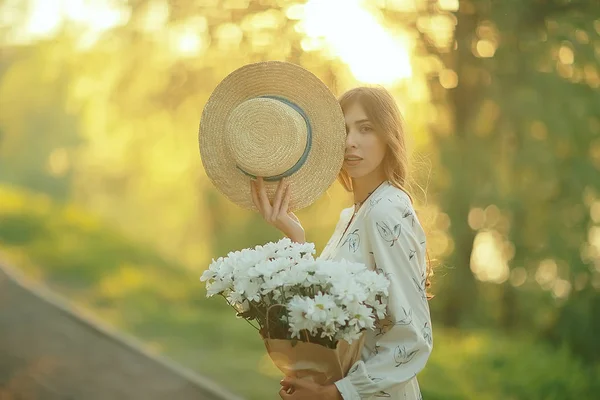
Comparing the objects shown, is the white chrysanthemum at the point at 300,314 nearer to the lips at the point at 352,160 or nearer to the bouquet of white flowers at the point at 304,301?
the bouquet of white flowers at the point at 304,301

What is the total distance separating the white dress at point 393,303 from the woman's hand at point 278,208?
18cm

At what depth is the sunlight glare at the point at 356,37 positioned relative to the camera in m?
6.31

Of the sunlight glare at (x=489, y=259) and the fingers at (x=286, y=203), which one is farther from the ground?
the fingers at (x=286, y=203)

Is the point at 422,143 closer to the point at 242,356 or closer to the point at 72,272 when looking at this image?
the point at 242,356

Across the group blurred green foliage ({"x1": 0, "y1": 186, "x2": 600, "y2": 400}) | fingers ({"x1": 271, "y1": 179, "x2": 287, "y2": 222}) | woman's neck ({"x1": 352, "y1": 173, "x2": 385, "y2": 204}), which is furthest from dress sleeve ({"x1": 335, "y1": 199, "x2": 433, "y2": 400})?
blurred green foliage ({"x1": 0, "y1": 186, "x2": 600, "y2": 400})

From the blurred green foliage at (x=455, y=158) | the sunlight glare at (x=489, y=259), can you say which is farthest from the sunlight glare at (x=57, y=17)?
the sunlight glare at (x=489, y=259)

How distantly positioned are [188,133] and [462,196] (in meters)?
2.99

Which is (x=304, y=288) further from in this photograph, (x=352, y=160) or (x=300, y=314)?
(x=352, y=160)

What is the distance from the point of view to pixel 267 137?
1992mm

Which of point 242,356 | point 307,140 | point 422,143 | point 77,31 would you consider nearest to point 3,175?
point 77,31

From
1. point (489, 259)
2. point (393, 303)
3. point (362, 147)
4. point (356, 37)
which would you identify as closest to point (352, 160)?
point (362, 147)

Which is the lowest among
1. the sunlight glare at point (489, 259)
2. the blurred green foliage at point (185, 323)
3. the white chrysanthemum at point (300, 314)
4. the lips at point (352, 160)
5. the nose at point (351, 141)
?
the blurred green foliage at point (185, 323)

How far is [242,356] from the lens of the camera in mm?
6641

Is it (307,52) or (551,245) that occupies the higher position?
(307,52)
